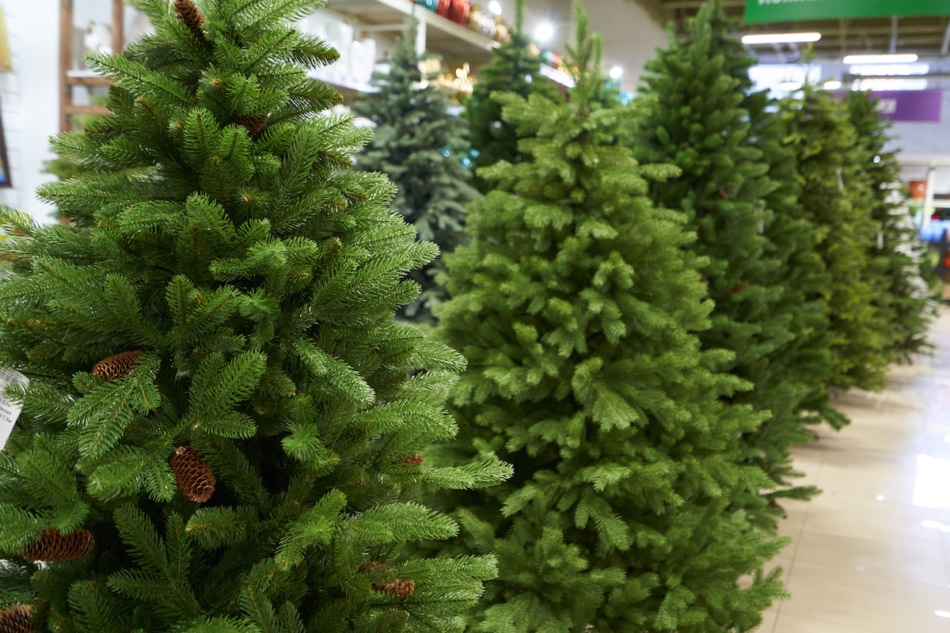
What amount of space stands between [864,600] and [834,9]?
16.1 ft

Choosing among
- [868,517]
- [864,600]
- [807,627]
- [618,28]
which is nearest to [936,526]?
[868,517]

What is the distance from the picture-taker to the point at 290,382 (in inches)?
42.6

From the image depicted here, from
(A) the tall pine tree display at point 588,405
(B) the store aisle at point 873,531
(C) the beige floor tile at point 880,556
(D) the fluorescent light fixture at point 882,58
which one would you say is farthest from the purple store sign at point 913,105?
(A) the tall pine tree display at point 588,405

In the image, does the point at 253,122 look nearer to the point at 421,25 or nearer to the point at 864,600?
the point at 864,600

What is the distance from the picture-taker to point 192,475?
987mm

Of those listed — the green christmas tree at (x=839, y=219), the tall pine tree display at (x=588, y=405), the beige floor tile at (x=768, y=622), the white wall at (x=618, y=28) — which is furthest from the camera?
the white wall at (x=618, y=28)

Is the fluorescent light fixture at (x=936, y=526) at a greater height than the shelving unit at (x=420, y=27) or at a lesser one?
lesser

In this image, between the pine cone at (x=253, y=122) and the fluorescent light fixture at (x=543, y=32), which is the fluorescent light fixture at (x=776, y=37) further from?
the pine cone at (x=253, y=122)

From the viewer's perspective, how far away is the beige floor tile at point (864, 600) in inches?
136

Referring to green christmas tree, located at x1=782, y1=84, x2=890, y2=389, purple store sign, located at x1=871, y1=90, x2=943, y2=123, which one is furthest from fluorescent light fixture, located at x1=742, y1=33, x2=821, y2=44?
purple store sign, located at x1=871, y1=90, x2=943, y2=123

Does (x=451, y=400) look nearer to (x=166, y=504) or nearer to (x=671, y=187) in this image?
(x=166, y=504)

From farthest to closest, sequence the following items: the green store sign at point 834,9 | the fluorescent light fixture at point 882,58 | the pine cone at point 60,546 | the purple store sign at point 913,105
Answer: the purple store sign at point 913,105, the fluorescent light fixture at point 882,58, the green store sign at point 834,9, the pine cone at point 60,546

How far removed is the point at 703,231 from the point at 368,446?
2.55 m

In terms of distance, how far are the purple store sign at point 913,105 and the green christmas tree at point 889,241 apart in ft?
24.0
